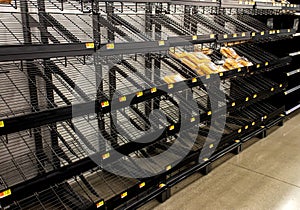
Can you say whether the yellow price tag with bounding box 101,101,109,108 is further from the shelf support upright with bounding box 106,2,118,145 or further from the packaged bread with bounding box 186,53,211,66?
the packaged bread with bounding box 186,53,211,66

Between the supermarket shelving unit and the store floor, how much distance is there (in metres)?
0.16

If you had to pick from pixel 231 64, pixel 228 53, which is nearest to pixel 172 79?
pixel 231 64

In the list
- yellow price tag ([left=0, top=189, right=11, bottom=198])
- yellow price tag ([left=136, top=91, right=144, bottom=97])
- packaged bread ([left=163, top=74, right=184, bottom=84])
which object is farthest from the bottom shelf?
packaged bread ([left=163, top=74, right=184, bottom=84])

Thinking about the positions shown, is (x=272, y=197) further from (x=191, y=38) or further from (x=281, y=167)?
(x=191, y=38)

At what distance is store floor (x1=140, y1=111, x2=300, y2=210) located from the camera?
8.50 ft

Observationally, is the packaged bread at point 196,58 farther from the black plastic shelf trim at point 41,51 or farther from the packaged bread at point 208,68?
the black plastic shelf trim at point 41,51

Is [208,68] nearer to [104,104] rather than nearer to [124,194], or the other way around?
[104,104]

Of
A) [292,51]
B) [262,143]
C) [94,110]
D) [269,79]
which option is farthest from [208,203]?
[292,51]

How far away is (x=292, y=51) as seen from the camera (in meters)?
4.46

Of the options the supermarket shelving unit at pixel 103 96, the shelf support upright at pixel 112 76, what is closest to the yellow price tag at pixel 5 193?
the supermarket shelving unit at pixel 103 96

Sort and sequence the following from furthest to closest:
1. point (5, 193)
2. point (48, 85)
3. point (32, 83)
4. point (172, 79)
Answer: point (172, 79), point (48, 85), point (32, 83), point (5, 193)

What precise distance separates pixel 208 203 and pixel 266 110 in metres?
2.15

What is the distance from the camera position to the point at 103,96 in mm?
2104

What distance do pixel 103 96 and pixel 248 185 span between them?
174 centimetres
